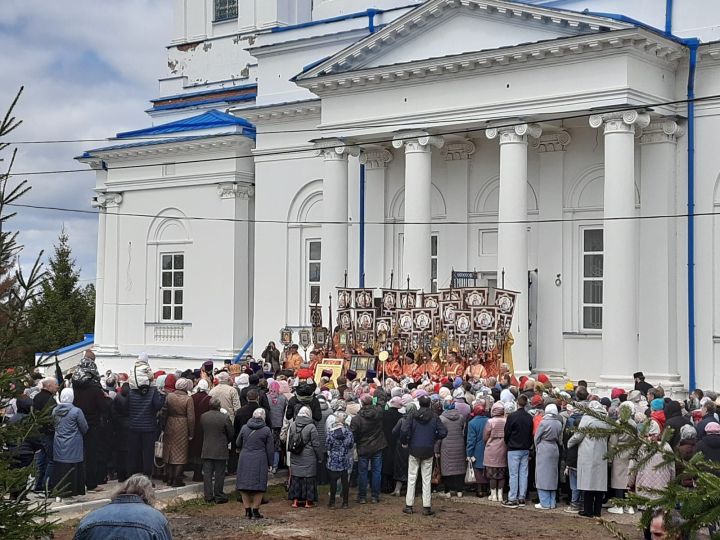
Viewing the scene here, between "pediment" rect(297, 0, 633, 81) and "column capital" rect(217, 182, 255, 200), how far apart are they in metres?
5.93

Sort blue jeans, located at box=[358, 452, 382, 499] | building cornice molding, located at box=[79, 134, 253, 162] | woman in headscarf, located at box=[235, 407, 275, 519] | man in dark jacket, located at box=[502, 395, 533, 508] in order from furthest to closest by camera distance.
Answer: building cornice molding, located at box=[79, 134, 253, 162] → blue jeans, located at box=[358, 452, 382, 499] → man in dark jacket, located at box=[502, 395, 533, 508] → woman in headscarf, located at box=[235, 407, 275, 519]

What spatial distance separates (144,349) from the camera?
1335 inches

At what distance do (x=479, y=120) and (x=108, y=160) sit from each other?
15304mm

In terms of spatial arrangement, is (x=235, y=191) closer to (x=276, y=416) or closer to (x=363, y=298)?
(x=363, y=298)

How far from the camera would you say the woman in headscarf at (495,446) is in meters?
14.5

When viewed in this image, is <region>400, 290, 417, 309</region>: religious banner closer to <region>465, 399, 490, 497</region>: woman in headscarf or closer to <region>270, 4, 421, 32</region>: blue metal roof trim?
<region>270, 4, 421, 32</region>: blue metal roof trim

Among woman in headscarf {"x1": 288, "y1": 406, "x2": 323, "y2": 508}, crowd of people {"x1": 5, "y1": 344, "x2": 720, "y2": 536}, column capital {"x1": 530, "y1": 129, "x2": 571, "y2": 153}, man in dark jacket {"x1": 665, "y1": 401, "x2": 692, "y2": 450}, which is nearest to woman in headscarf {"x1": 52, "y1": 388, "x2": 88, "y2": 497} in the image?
crowd of people {"x1": 5, "y1": 344, "x2": 720, "y2": 536}

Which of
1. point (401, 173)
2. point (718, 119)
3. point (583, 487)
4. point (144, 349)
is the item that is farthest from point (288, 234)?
point (583, 487)

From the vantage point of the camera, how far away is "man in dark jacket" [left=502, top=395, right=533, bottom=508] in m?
14.1

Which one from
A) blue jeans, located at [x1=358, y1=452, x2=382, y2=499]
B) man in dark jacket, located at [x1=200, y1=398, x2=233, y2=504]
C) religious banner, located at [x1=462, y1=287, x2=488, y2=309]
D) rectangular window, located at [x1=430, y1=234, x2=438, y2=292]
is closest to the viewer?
man in dark jacket, located at [x1=200, y1=398, x2=233, y2=504]

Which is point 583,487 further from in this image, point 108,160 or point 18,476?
point 108,160

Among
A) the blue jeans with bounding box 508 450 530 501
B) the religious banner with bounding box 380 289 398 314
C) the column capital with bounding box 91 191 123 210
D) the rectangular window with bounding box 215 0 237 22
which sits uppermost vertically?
the rectangular window with bounding box 215 0 237 22

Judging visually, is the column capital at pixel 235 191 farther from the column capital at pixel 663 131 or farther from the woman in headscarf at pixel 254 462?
the woman in headscarf at pixel 254 462

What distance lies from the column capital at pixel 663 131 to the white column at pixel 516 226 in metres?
2.38
